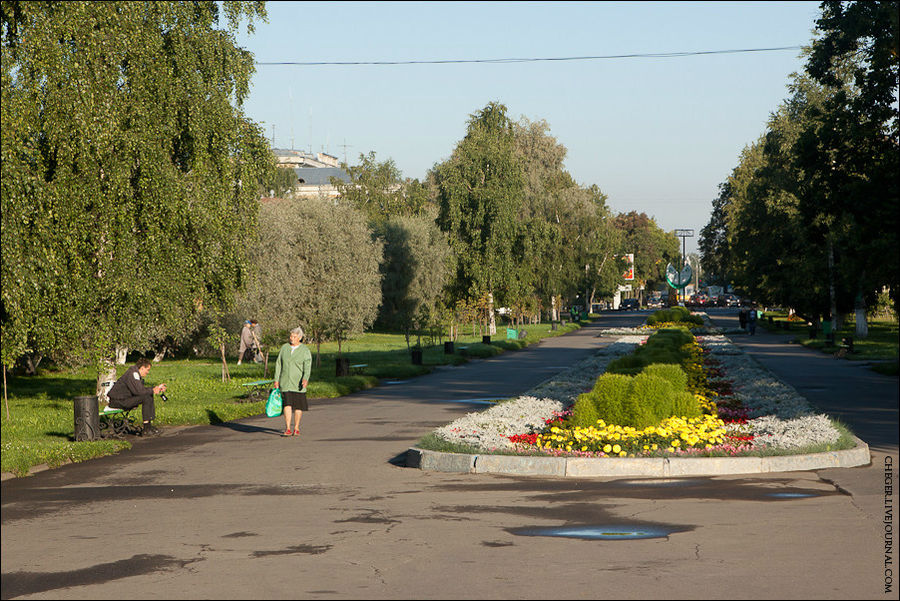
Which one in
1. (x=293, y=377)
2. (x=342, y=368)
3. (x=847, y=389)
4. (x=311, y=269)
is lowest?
(x=847, y=389)

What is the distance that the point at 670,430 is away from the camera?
47.5 ft

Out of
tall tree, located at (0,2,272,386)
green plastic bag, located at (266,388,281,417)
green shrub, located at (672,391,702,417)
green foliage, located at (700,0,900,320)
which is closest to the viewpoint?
green shrub, located at (672,391,702,417)

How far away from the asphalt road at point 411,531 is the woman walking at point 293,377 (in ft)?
8.03

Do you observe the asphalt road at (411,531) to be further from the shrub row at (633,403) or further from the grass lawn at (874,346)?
the grass lawn at (874,346)

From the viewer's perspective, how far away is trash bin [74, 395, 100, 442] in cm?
1745

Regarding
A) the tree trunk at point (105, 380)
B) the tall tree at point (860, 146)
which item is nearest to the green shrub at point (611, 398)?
the tall tree at point (860, 146)

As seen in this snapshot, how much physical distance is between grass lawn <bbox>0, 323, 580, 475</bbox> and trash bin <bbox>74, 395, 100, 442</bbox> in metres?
0.39

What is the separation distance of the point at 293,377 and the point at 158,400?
313 inches

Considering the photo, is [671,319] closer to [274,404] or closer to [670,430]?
[274,404]

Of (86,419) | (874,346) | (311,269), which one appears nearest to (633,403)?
(86,419)

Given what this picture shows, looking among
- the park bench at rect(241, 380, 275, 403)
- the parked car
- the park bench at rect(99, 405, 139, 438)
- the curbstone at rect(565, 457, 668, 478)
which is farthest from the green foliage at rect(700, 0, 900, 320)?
the parked car

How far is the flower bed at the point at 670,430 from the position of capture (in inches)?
546

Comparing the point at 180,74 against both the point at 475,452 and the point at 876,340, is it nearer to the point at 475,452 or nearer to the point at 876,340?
the point at 475,452

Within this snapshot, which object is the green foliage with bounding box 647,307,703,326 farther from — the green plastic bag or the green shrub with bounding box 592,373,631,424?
the green shrub with bounding box 592,373,631,424
